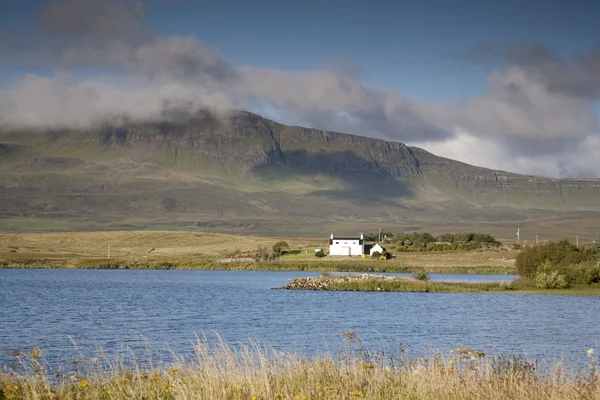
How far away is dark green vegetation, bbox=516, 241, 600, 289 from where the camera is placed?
6594 cm

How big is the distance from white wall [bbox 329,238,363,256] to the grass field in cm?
510

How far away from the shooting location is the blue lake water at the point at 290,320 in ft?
109

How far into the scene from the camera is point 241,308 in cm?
5203

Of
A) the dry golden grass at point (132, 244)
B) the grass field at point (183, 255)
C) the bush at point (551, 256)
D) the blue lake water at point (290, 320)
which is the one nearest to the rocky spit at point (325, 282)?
the blue lake water at point (290, 320)

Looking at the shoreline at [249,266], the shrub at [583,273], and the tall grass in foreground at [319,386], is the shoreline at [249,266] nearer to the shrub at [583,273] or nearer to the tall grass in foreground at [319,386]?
the shrub at [583,273]

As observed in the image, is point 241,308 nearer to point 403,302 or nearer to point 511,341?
point 403,302

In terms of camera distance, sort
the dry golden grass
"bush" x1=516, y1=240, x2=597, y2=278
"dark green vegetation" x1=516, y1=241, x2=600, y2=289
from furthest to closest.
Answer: the dry golden grass < "bush" x1=516, y1=240, x2=597, y2=278 < "dark green vegetation" x1=516, y1=241, x2=600, y2=289

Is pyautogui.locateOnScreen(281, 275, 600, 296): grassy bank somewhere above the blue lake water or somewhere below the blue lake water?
above

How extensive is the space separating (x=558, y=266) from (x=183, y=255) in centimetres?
9095

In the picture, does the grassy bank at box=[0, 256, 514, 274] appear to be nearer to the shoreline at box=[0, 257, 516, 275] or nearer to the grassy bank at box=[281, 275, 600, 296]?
the shoreline at box=[0, 257, 516, 275]

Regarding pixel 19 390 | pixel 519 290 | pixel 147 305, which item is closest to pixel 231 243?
pixel 519 290

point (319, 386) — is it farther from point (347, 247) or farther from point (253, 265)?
point (347, 247)

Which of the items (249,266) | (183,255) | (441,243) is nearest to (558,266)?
(249,266)

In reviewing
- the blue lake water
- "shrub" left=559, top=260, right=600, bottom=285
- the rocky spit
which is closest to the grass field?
the rocky spit
